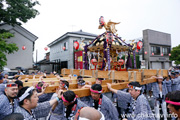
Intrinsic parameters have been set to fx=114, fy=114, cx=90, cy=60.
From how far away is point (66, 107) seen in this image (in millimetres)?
2160

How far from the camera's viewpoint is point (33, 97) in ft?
A: 6.44

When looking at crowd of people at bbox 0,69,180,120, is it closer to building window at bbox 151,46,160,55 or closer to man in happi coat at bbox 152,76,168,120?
man in happi coat at bbox 152,76,168,120

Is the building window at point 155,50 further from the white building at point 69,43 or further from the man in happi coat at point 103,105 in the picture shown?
the man in happi coat at point 103,105

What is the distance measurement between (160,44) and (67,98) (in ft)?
Answer: 103

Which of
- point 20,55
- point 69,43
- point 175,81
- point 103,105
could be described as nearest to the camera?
point 103,105

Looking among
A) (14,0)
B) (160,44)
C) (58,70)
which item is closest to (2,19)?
(14,0)

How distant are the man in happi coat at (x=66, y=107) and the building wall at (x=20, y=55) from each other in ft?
52.9

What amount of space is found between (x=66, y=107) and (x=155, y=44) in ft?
96.5

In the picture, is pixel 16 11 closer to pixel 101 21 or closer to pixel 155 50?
pixel 101 21

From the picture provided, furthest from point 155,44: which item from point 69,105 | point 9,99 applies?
point 9,99

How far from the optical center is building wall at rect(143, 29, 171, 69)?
2545cm

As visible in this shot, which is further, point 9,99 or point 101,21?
point 101,21

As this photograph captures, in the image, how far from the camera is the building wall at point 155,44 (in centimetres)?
2545

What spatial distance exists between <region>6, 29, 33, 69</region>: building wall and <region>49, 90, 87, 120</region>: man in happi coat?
16.1 m
